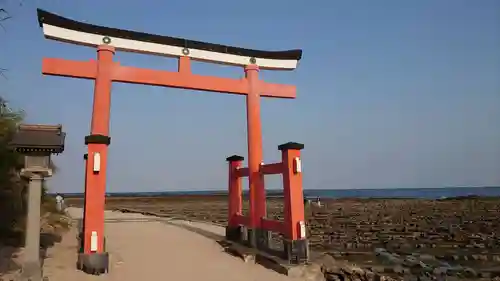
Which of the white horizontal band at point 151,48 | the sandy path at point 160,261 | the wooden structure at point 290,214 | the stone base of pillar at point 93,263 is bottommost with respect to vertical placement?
the sandy path at point 160,261

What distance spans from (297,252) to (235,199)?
303 centimetres

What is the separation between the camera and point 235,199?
31.6 ft

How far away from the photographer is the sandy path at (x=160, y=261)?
6219 millimetres

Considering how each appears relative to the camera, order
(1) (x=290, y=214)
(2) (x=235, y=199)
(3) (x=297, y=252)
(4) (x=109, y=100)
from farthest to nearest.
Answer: (2) (x=235, y=199)
(4) (x=109, y=100)
(1) (x=290, y=214)
(3) (x=297, y=252)

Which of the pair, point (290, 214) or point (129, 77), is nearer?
point (290, 214)

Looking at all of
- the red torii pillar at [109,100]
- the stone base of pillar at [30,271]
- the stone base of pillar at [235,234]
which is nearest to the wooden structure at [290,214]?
the red torii pillar at [109,100]

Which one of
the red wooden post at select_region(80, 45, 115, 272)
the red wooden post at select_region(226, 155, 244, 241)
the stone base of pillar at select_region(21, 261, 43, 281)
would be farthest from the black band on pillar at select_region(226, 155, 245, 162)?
the stone base of pillar at select_region(21, 261, 43, 281)

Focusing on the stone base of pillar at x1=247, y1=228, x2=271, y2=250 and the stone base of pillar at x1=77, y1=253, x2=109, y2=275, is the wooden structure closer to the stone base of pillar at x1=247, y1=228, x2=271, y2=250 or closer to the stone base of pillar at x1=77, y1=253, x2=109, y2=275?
the stone base of pillar at x1=247, y1=228, x2=271, y2=250

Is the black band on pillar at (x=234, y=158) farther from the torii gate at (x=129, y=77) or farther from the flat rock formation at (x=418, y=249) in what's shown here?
the flat rock formation at (x=418, y=249)

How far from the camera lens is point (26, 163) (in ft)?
17.8

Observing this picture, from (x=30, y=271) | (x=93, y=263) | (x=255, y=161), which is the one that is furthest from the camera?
(x=255, y=161)

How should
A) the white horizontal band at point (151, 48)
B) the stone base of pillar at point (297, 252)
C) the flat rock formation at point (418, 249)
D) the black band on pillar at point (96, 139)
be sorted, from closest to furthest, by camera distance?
the black band on pillar at point (96, 139), the stone base of pillar at point (297, 252), the white horizontal band at point (151, 48), the flat rock formation at point (418, 249)

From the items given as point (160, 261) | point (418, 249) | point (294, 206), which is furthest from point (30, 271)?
point (418, 249)

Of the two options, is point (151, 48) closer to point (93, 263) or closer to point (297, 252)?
point (93, 263)
